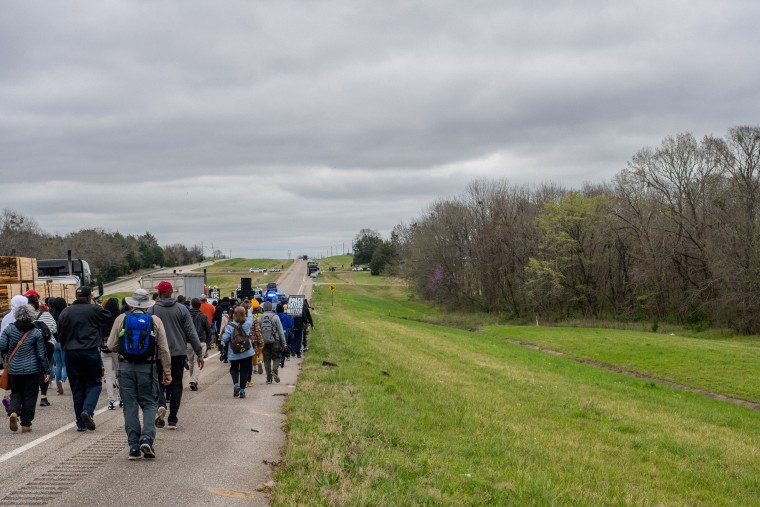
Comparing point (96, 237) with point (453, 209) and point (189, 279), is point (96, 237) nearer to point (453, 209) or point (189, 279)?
point (453, 209)

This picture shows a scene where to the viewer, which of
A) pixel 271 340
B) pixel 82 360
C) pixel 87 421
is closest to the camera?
pixel 87 421

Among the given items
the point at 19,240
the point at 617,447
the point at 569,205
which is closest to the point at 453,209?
the point at 569,205

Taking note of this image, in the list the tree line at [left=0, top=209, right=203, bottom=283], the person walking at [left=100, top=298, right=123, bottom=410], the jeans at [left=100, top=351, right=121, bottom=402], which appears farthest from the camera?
the tree line at [left=0, top=209, right=203, bottom=283]

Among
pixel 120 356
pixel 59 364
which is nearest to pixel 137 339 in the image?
pixel 120 356

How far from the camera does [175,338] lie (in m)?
10.4

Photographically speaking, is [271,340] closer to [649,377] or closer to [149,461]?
[149,461]

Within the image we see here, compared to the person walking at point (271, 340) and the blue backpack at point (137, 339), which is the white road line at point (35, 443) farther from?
the person walking at point (271, 340)

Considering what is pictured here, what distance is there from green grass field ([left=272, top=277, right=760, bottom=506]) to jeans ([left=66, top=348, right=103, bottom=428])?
9.59ft

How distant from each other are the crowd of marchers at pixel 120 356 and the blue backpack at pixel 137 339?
0.01m

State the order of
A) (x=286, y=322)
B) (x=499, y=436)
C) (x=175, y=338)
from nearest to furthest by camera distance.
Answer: (x=175, y=338), (x=499, y=436), (x=286, y=322)

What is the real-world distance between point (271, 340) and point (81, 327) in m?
6.29

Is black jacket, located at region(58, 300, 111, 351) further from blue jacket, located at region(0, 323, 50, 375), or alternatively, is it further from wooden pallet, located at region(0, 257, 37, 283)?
wooden pallet, located at region(0, 257, 37, 283)

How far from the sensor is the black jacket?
9898 mm

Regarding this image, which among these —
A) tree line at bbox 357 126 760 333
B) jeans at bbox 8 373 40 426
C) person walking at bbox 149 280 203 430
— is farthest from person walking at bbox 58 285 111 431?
tree line at bbox 357 126 760 333
